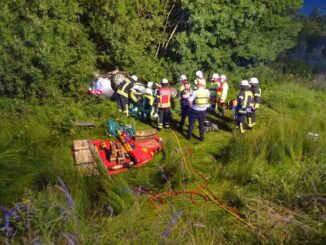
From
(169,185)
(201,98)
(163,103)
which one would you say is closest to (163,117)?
(163,103)

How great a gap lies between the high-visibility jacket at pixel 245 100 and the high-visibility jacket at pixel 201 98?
1191 mm

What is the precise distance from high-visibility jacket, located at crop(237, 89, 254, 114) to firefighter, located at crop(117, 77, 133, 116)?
3.50 meters

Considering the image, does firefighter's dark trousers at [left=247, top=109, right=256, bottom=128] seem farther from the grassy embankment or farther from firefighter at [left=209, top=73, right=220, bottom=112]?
firefighter at [left=209, top=73, right=220, bottom=112]

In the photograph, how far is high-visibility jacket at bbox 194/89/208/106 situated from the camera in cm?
1060

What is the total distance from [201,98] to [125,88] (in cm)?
278

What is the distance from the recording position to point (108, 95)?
13469mm

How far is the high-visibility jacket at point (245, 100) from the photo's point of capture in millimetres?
11242

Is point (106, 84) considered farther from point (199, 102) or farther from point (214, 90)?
point (199, 102)

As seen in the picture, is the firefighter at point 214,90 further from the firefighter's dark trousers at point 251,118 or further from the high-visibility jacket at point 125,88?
the high-visibility jacket at point 125,88

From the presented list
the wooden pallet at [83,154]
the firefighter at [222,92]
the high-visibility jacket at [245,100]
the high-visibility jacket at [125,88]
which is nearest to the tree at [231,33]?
the firefighter at [222,92]

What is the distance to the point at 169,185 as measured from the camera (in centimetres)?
710

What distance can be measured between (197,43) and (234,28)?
1.88 meters

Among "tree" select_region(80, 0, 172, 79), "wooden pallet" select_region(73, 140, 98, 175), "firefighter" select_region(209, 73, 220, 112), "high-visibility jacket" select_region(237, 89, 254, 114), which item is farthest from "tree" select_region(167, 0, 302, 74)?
"wooden pallet" select_region(73, 140, 98, 175)

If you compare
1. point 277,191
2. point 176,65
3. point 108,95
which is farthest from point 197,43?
point 277,191
